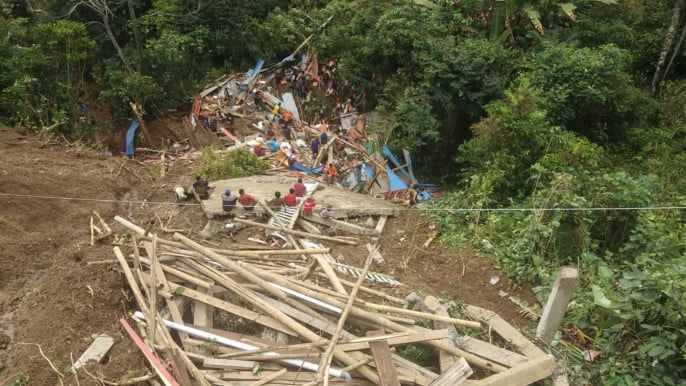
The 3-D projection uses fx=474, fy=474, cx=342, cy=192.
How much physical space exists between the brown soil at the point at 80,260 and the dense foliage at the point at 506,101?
0.68m

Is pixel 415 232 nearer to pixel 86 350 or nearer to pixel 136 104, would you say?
pixel 86 350

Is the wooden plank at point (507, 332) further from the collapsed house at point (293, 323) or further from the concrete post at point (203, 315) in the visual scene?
the concrete post at point (203, 315)

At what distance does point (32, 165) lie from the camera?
912 cm

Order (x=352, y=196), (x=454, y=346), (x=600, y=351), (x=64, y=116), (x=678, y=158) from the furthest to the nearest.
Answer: (x=64, y=116) < (x=678, y=158) < (x=352, y=196) < (x=600, y=351) < (x=454, y=346)

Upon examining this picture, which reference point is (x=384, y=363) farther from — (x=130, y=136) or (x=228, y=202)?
(x=130, y=136)

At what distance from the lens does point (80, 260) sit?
6188 mm

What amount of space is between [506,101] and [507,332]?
5170mm

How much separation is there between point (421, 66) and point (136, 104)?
7262mm

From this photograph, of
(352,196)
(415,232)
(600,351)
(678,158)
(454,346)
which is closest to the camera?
(454,346)

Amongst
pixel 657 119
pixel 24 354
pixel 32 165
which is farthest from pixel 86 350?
pixel 657 119

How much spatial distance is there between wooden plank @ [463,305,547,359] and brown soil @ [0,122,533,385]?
644 mm

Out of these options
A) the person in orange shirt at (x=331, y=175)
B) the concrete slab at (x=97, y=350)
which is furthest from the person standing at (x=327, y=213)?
the concrete slab at (x=97, y=350)

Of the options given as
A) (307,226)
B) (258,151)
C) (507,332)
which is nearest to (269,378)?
(507,332)

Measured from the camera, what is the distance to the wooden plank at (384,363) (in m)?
4.06
